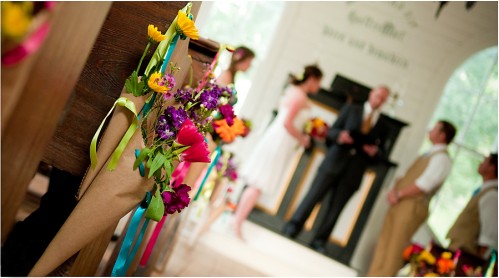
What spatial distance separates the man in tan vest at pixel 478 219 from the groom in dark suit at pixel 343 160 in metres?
1.09

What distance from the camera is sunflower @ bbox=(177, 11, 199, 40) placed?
113cm

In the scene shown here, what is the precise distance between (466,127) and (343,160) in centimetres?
198

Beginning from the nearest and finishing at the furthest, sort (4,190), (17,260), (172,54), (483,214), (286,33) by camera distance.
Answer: (4,190) → (172,54) → (17,260) → (483,214) → (286,33)

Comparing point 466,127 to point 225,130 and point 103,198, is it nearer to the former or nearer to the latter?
point 225,130

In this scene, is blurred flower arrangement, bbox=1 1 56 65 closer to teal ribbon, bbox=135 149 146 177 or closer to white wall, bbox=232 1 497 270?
teal ribbon, bbox=135 149 146 177

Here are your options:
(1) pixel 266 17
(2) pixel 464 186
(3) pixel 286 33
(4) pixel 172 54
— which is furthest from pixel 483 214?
(4) pixel 172 54

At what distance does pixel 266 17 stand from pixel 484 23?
8.74ft

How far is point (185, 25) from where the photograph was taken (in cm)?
115

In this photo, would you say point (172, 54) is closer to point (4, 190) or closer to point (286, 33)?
point (4, 190)

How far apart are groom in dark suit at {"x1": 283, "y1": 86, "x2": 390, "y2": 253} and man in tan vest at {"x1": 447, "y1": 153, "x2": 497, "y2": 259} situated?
1087 mm

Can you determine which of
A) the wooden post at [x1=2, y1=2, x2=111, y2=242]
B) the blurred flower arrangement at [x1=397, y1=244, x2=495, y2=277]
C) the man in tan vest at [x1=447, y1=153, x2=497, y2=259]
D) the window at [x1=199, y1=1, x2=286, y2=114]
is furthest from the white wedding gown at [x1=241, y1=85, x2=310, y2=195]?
the wooden post at [x1=2, y1=2, x2=111, y2=242]

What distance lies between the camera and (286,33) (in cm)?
610

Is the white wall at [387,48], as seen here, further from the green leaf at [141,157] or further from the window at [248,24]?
the green leaf at [141,157]

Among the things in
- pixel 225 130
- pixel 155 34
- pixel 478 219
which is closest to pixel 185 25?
pixel 155 34
